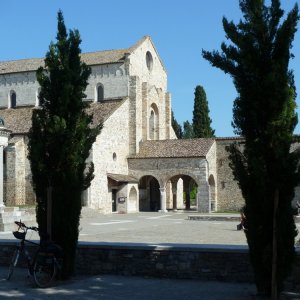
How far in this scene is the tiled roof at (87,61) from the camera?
1681 inches

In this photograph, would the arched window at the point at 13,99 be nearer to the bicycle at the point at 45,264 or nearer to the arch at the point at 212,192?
the arch at the point at 212,192

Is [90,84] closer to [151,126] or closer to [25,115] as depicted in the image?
[25,115]

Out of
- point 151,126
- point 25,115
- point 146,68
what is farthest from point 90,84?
point 151,126

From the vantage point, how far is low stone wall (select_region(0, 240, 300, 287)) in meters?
9.52

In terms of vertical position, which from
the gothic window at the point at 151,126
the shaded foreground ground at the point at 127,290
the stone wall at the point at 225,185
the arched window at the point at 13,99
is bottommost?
the shaded foreground ground at the point at 127,290

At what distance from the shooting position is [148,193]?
4312cm

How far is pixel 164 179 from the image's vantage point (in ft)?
131

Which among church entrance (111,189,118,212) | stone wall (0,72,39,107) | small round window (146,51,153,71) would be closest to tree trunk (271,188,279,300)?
church entrance (111,189,118,212)

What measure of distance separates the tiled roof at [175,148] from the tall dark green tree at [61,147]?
28511 mm

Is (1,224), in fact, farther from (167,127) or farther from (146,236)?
(167,127)

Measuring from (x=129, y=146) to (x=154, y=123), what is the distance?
583cm

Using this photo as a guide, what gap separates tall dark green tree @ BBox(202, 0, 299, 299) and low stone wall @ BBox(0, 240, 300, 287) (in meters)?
1.15

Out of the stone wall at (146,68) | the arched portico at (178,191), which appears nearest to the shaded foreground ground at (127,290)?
the stone wall at (146,68)

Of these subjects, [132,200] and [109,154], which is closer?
[109,154]
